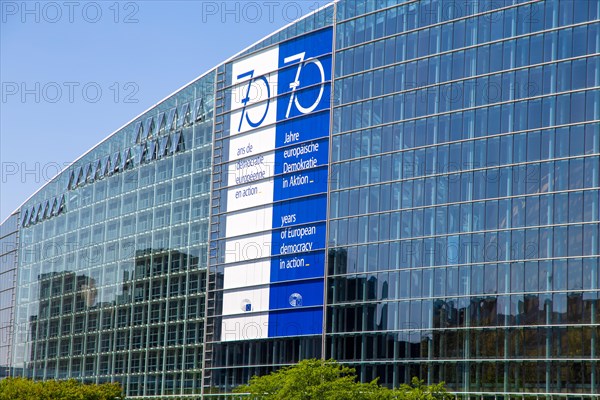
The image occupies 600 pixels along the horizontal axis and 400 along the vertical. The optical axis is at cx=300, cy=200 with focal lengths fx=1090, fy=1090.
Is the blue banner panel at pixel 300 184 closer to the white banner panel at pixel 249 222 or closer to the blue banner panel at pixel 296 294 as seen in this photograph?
the white banner panel at pixel 249 222

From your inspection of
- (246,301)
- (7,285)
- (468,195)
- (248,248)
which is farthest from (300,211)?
(7,285)

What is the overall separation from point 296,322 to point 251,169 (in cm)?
1396

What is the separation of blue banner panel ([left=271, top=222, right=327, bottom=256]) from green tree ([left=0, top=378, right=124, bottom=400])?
68.0ft

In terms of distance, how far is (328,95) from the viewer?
271ft

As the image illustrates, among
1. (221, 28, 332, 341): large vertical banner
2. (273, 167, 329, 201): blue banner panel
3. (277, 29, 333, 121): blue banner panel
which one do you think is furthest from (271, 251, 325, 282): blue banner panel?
(277, 29, 333, 121): blue banner panel

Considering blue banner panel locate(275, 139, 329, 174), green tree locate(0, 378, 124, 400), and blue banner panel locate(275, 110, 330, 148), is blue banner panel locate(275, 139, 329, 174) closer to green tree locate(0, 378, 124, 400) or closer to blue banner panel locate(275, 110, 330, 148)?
blue banner panel locate(275, 110, 330, 148)

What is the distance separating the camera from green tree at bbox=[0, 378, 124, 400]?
8994 centimetres

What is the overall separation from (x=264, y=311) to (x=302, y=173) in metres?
11.2

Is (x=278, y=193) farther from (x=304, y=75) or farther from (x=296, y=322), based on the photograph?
(x=296, y=322)

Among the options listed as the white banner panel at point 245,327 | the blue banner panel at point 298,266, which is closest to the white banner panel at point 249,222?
the blue banner panel at point 298,266

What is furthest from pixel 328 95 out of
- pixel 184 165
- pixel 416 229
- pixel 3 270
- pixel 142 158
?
pixel 3 270

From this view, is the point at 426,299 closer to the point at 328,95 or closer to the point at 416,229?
the point at 416,229

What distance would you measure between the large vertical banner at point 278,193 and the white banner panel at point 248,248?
8 centimetres

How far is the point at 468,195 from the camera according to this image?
72.0m
